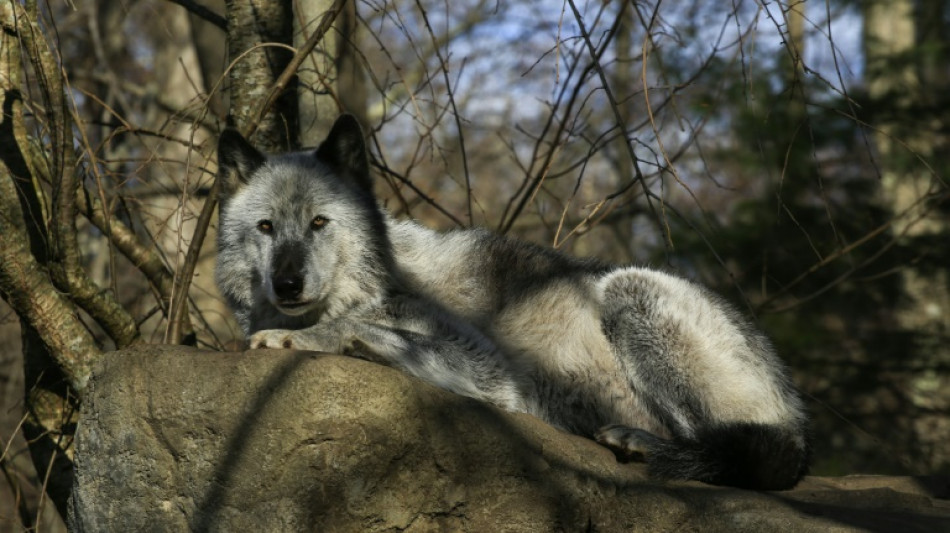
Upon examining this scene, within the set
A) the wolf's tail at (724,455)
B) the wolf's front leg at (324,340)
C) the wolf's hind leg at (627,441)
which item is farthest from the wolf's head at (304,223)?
the wolf's tail at (724,455)

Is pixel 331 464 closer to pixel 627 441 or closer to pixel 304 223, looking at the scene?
pixel 627 441

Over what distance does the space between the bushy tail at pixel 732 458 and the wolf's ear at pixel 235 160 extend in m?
2.47


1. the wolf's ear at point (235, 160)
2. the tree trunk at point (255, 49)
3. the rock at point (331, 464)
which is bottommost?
the rock at point (331, 464)

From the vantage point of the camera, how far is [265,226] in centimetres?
491

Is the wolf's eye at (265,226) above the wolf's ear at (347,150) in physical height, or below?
below

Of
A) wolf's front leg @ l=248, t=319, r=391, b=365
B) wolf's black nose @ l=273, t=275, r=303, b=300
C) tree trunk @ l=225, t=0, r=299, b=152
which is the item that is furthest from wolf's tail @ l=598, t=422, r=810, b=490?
tree trunk @ l=225, t=0, r=299, b=152

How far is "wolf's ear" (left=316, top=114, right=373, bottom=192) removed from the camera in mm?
5078

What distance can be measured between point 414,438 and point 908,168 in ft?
34.8

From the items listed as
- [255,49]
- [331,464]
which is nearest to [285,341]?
[331,464]

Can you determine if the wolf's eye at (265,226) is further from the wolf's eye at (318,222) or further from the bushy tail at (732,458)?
the bushy tail at (732,458)

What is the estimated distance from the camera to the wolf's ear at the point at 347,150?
5078mm

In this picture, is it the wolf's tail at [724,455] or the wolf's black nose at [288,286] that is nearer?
the wolf's tail at [724,455]

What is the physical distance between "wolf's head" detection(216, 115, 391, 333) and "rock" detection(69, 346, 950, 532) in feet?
3.37

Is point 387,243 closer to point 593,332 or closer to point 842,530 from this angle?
point 593,332
